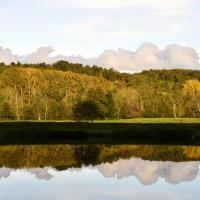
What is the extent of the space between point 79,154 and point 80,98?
207 ft

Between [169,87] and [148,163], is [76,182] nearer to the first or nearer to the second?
[148,163]

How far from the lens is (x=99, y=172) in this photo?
3009 centimetres

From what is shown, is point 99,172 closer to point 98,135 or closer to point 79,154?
point 79,154

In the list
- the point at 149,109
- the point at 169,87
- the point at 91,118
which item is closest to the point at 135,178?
the point at 91,118

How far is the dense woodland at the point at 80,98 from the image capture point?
94438mm

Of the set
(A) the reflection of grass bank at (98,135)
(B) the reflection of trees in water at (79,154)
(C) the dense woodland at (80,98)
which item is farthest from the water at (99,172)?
(C) the dense woodland at (80,98)

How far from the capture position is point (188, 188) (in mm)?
23953

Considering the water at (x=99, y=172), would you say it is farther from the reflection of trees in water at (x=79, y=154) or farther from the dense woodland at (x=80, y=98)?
the dense woodland at (x=80, y=98)

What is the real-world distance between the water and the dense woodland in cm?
4921

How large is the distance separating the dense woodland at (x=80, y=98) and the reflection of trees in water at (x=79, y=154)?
154ft

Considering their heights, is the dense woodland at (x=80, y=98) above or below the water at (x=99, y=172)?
above

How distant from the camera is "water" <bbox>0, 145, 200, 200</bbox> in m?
22.6

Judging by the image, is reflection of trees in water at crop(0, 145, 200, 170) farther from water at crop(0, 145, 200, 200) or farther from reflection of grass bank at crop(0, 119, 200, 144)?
reflection of grass bank at crop(0, 119, 200, 144)

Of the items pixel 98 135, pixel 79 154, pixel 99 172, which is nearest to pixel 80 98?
pixel 98 135
